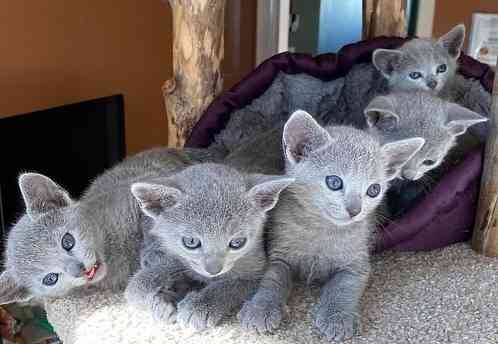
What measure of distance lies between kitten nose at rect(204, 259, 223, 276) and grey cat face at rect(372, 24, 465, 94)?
807 mm

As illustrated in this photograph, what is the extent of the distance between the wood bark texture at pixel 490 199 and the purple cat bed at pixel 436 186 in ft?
0.06

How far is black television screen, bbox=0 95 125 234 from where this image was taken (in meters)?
1.61

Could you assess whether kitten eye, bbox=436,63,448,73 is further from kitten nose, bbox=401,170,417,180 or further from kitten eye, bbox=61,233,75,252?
kitten eye, bbox=61,233,75,252

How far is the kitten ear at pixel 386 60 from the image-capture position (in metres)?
1.40

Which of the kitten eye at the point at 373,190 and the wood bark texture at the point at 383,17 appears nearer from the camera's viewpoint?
the kitten eye at the point at 373,190

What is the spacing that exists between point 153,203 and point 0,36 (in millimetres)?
1222

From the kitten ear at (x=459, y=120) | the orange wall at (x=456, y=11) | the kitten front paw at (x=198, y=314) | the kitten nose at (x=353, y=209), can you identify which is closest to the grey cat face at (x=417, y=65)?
the kitten ear at (x=459, y=120)

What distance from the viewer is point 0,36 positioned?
179 cm

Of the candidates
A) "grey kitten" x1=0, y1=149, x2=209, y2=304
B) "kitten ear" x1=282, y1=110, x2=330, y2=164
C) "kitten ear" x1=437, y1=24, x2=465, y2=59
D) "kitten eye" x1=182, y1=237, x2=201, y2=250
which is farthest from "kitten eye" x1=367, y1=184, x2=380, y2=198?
"kitten ear" x1=437, y1=24, x2=465, y2=59

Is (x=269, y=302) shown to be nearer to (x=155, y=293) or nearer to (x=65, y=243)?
(x=155, y=293)

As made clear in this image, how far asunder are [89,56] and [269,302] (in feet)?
4.87

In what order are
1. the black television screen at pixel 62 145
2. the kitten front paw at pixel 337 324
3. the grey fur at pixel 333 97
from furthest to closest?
1. the black television screen at pixel 62 145
2. the grey fur at pixel 333 97
3. the kitten front paw at pixel 337 324

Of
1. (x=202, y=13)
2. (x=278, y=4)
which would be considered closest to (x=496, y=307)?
(x=202, y=13)

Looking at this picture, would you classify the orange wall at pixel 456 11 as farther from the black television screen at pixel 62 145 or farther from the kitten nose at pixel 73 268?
the kitten nose at pixel 73 268
